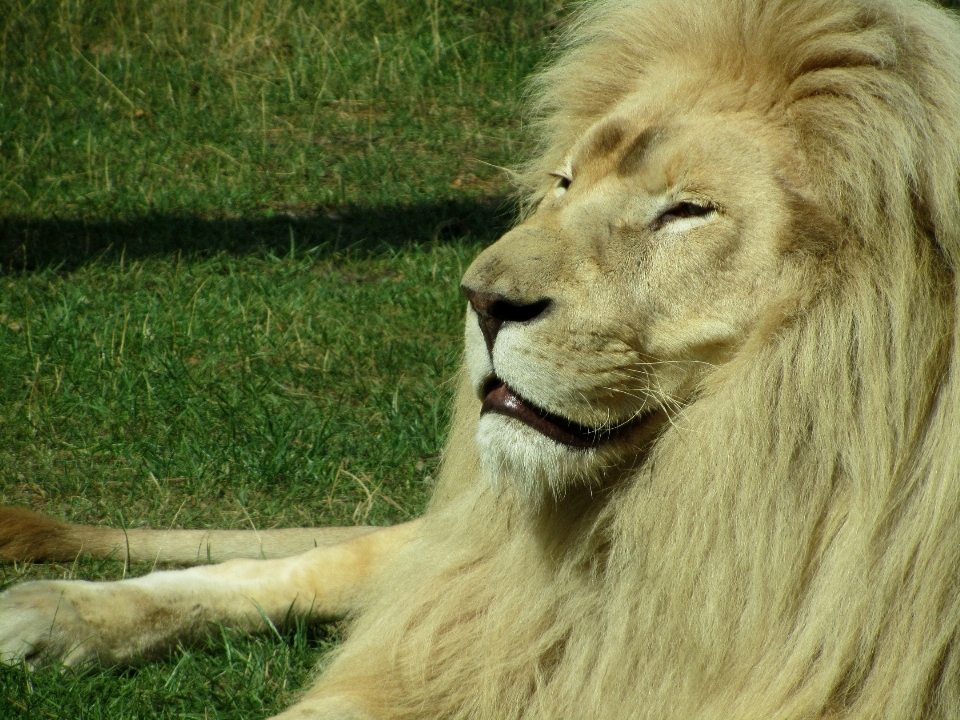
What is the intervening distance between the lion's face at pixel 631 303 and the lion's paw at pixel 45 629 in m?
1.08

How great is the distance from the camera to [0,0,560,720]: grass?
3.42 metres

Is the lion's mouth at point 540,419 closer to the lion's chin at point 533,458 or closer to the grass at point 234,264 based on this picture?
the lion's chin at point 533,458

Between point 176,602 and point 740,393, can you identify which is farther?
point 176,602

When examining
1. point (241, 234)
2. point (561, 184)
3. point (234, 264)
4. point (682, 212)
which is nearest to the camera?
point (682, 212)

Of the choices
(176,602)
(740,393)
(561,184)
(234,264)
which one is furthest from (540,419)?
(234,264)

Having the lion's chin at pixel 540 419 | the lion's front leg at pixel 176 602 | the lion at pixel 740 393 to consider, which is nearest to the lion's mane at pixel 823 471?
the lion at pixel 740 393

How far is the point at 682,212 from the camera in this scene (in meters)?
2.01

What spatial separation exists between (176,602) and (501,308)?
122 cm

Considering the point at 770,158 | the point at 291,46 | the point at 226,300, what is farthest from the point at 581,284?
the point at 291,46

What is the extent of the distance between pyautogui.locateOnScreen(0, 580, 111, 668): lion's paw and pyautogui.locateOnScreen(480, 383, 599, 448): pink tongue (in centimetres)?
114

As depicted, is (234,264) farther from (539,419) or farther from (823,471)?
(823,471)

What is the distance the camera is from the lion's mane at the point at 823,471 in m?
1.85

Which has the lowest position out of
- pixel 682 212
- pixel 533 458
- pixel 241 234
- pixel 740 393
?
pixel 241 234

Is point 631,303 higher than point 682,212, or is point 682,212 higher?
point 682,212
